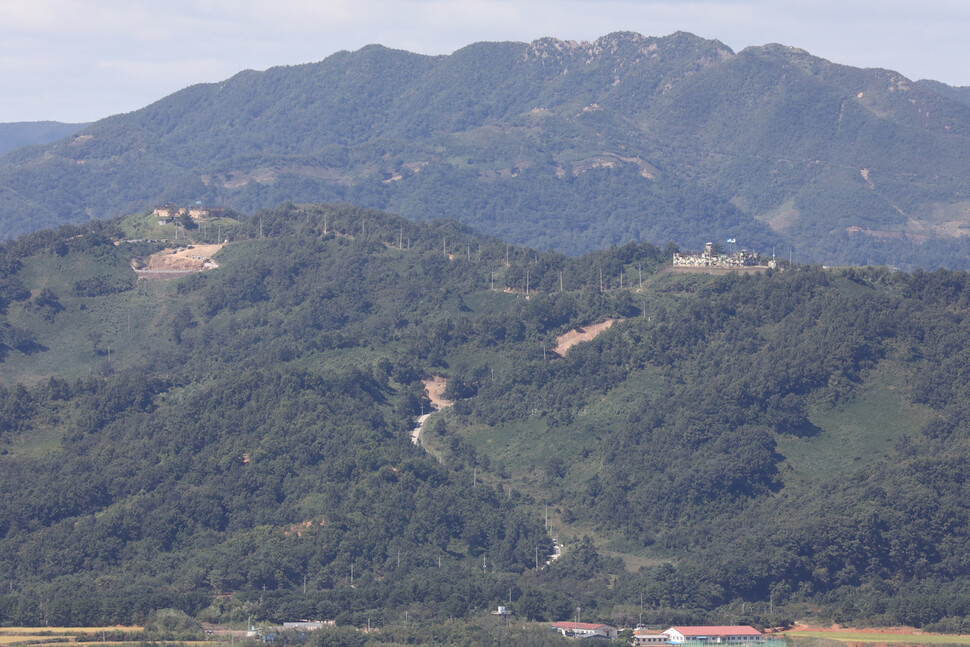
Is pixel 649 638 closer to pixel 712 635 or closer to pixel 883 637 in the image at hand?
pixel 712 635

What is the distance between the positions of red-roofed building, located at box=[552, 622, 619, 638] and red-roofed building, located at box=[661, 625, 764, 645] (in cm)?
343

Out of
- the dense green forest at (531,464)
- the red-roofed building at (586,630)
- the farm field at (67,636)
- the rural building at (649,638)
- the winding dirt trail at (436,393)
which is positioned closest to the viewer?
the farm field at (67,636)

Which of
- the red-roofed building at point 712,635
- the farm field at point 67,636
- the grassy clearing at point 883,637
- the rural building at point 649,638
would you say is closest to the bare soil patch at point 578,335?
the grassy clearing at point 883,637

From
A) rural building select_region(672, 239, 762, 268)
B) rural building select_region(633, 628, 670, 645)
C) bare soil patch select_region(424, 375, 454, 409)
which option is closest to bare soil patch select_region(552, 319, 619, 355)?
bare soil patch select_region(424, 375, 454, 409)

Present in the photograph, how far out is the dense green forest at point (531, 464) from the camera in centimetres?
11731

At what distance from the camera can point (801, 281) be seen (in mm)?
165375

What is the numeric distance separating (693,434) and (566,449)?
41.6 feet

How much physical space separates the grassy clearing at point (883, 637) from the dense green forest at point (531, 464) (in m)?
2.98

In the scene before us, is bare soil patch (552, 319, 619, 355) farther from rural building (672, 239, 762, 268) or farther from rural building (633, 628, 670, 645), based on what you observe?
rural building (633, 628, 670, 645)

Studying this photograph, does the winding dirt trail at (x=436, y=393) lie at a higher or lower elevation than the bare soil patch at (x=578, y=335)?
lower

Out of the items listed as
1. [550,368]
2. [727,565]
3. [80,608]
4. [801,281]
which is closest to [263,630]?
[80,608]

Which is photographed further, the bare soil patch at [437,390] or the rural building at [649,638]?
the bare soil patch at [437,390]

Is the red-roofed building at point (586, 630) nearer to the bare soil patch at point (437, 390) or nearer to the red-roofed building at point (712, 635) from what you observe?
the red-roofed building at point (712, 635)

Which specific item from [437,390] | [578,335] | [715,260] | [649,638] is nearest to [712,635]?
[649,638]
